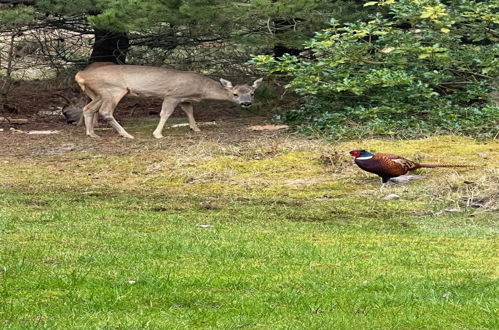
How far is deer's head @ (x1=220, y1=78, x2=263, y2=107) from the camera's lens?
1911 cm

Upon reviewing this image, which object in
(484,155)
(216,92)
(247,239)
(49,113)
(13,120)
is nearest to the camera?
(247,239)

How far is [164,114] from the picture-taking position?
62.2 feet

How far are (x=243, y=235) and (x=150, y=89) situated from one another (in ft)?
35.1

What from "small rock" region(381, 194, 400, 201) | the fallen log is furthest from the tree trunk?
"small rock" region(381, 194, 400, 201)

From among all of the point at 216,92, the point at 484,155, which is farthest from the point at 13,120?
the point at 484,155

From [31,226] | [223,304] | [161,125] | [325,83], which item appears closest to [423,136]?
[325,83]

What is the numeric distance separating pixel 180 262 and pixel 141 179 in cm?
655

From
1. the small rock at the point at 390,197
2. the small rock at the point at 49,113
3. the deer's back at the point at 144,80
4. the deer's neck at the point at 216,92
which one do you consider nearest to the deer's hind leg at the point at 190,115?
the deer's back at the point at 144,80

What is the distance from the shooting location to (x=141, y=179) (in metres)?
13.8

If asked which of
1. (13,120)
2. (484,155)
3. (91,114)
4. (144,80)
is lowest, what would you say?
(13,120)

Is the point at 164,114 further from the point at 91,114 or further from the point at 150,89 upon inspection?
the point at 91,114

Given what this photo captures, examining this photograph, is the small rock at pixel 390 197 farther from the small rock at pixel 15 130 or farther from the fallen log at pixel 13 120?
the fallen log at pixel 13 120

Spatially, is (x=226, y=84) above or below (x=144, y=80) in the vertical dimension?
below

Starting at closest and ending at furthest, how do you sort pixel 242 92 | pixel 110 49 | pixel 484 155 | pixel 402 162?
1. pixel 402 162
2. pixel 484 155
3. pixel 242 92
4. pixel 110 49
